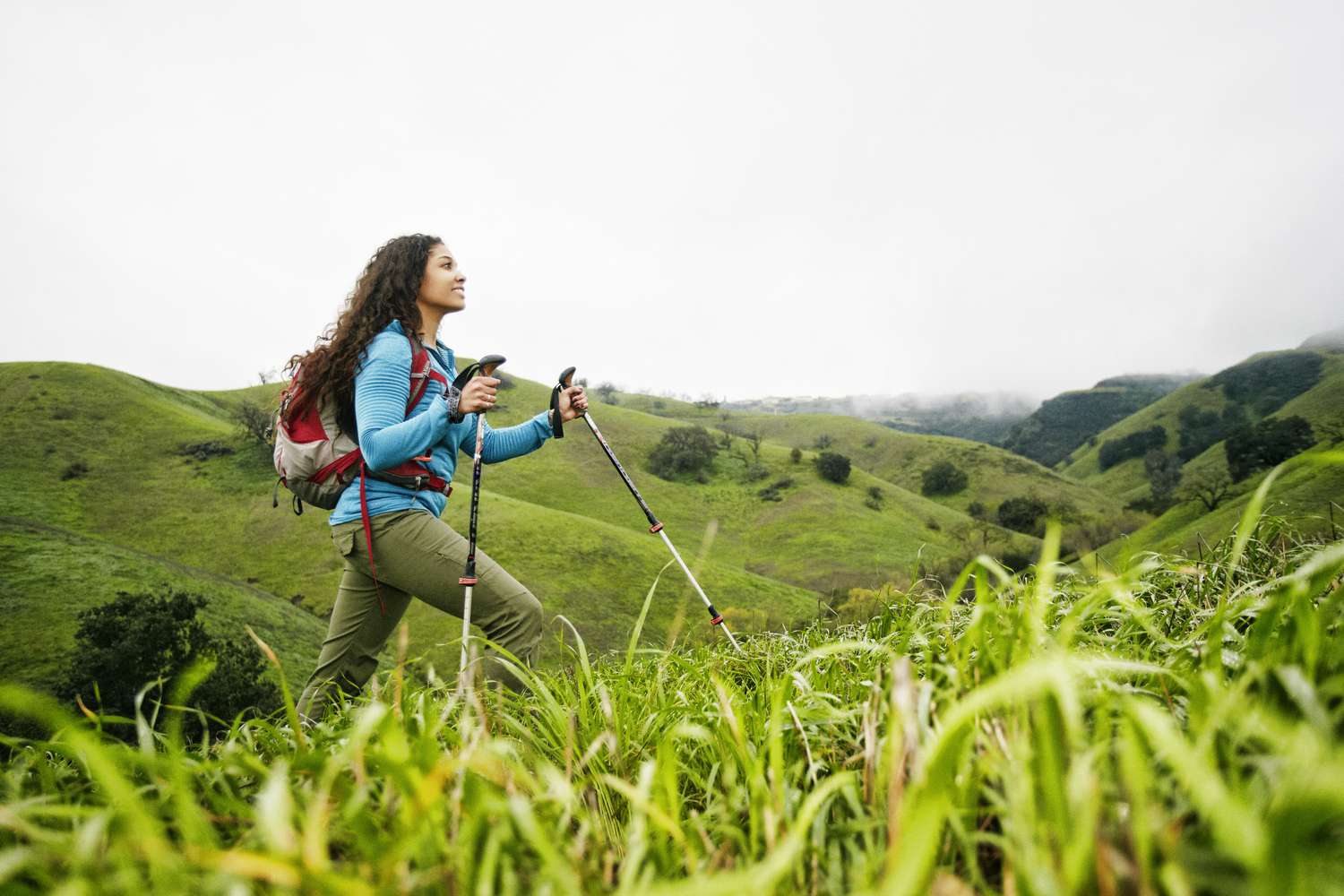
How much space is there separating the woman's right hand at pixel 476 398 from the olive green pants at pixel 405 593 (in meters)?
0.75

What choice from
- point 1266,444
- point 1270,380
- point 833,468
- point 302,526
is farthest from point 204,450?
point 1270,380

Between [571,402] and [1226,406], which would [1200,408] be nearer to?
[1226,406]

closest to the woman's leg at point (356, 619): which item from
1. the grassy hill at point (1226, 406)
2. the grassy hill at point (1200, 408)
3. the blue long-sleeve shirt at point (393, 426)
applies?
the blue long-sleeve shirt at point (393, 426)

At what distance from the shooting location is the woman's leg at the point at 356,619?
383 cm

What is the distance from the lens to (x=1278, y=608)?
1.42m

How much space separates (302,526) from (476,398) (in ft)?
142

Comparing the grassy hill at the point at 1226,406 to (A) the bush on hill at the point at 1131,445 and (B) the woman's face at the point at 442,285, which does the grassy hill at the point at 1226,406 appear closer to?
(A) the bush on hill at the point at 1131,445

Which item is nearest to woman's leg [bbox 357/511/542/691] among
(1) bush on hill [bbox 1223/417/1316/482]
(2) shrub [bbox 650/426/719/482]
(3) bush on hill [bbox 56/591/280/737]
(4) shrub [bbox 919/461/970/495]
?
(3) bush on hill [bbox 56/591/280/737]

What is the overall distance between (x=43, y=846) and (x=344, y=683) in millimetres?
3453

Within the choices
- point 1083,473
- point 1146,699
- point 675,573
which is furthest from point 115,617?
point 1083,473

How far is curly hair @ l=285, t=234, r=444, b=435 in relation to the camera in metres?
3.94

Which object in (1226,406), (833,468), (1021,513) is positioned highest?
(1226,406)

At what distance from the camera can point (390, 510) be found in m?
3.81

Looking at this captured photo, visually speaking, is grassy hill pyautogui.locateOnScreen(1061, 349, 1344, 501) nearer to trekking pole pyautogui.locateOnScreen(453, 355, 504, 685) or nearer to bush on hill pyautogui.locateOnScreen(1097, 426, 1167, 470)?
bush on hill pyautogui.locateOnScreen(1097, 426, 1167, 470)
